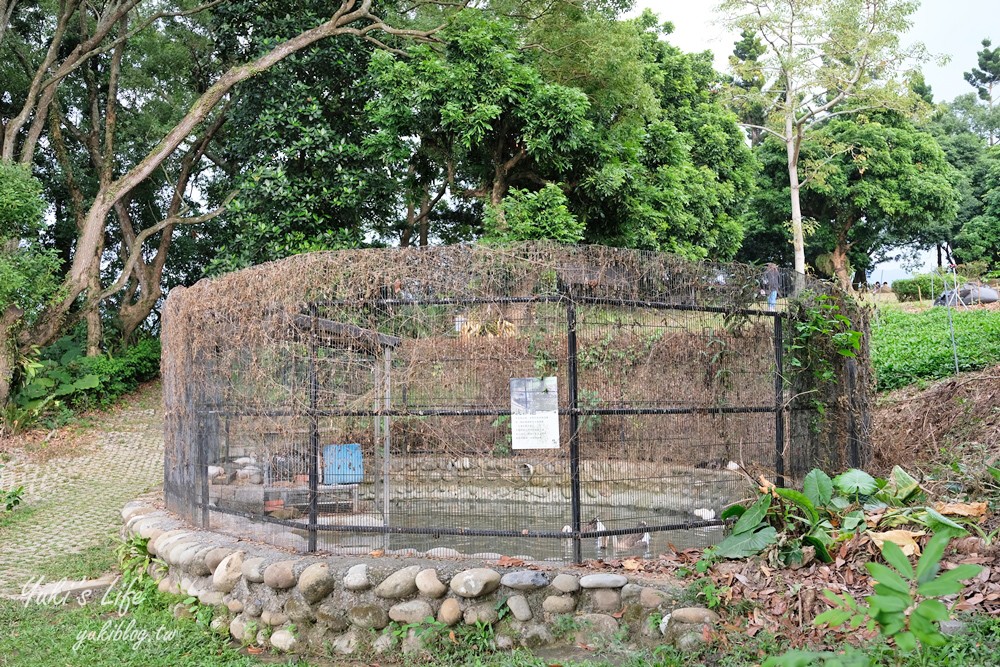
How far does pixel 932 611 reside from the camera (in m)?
2.39

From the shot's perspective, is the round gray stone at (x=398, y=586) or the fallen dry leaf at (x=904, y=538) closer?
the fallen dry leaf at (x=904, y=538)

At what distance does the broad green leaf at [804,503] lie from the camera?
4.98 meters

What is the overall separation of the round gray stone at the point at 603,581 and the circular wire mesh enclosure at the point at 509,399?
0.43m

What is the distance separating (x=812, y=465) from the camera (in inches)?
271

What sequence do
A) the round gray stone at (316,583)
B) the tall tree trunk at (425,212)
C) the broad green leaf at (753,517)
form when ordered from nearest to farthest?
1. the broad green leaf at (753,517)
2. the round gray stone at (316,583)
3. the tall tree trunk at (425,212)

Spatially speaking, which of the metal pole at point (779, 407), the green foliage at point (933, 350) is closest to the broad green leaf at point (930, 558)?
the metal pole at point (779, 407)

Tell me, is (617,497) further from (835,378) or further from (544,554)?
(835,378)

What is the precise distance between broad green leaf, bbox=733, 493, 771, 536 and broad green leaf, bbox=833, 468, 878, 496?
26.3 inches

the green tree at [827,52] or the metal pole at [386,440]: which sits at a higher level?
the green tree at [827,52]

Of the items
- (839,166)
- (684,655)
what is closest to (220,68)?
(684,655)

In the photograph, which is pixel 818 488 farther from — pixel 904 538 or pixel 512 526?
pixel 512 526

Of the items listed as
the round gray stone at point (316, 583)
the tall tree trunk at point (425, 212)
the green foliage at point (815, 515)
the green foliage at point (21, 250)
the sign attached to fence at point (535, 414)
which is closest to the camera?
the green foliage at point (815, 515)

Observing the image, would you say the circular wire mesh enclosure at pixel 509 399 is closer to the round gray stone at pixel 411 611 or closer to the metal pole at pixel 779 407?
the metal pole at pixel 779 407

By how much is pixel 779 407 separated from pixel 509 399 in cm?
237
